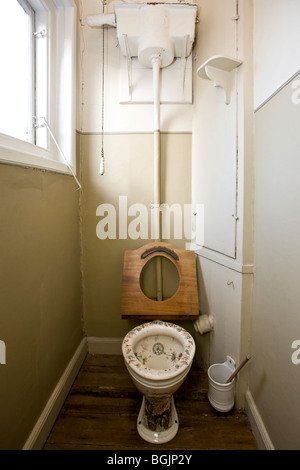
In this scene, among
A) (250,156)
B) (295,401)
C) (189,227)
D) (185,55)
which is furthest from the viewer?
(189,227)

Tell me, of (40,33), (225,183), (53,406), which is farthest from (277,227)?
(40,33)

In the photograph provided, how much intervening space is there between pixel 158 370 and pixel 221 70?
4.85ft

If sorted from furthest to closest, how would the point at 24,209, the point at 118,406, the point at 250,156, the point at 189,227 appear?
1. the point at 189,227
2. the point at 118,406
3. the point at 250,156
4. the point at 24,209

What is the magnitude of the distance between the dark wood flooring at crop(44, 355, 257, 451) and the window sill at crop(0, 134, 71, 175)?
1.26m

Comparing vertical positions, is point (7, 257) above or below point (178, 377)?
above

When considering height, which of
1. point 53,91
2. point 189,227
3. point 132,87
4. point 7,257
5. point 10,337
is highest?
point 132,87

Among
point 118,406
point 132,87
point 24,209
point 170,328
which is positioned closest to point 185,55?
point 132,87

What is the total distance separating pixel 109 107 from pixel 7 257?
1.21 metres

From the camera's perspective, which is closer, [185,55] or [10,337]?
[10,337]

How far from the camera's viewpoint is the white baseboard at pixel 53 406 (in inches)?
36.3

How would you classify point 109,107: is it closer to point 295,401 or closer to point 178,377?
point 178,377

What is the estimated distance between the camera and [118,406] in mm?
1197

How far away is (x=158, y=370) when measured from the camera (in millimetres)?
958

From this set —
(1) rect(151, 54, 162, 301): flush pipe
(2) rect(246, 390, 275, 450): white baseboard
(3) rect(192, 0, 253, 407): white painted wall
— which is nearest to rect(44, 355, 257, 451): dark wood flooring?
(2) rect(246, 390, 275, 450): white baseboard
